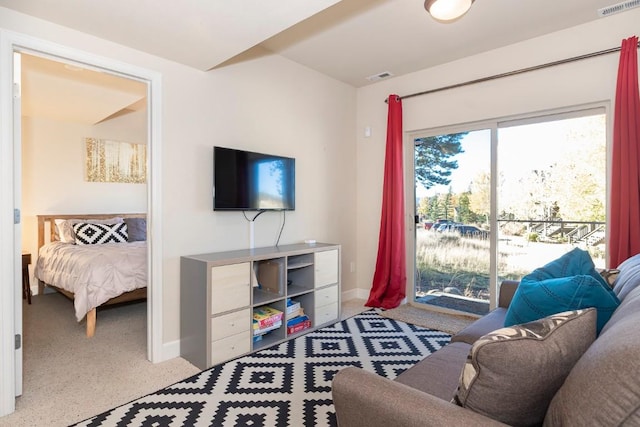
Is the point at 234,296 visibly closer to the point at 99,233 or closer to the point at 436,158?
the point at 436,158

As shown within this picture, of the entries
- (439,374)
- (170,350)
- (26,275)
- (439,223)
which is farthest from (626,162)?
(26,275)

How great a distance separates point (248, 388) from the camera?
6.97 ft

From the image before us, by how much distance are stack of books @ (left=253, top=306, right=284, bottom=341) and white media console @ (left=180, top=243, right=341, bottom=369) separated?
5cm

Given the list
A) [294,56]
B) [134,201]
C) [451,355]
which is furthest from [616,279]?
[134,201]

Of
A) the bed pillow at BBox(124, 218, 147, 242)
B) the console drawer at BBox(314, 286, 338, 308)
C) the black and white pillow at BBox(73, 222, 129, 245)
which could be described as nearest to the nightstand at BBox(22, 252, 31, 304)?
the black and white pillow at BBox(73, 222, 129, 245)

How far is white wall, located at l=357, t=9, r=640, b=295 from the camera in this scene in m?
2.76

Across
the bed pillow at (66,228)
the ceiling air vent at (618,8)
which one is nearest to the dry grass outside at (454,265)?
the ceiling air vent at (618,8)

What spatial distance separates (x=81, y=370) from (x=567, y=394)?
9.20 ft

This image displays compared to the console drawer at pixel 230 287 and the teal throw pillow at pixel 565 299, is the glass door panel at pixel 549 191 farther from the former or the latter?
the console drawer at pixel 230 287

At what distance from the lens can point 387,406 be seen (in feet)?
3.08

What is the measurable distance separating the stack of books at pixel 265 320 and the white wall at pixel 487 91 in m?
1.64

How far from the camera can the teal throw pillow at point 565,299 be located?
3.84ft

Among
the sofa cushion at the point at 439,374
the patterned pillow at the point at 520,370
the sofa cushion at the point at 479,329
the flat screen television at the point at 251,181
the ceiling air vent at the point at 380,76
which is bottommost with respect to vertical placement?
the sofa cushion at the point at 439,374

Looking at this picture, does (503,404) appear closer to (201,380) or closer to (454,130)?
(201,380)
